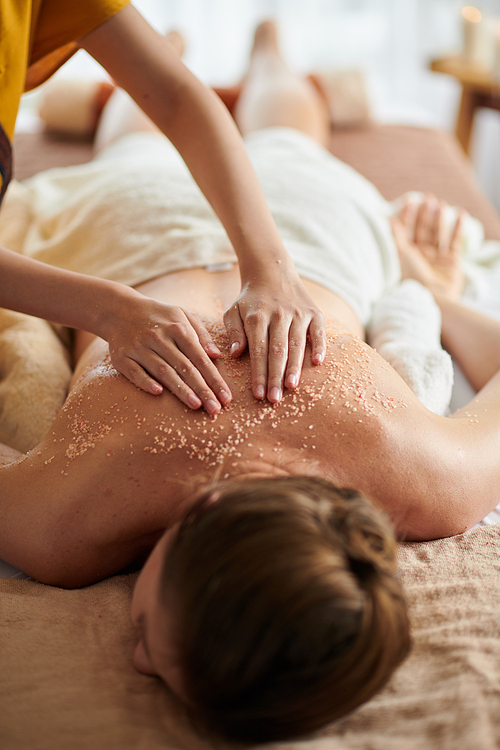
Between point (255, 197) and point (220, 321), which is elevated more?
point (255, 197)

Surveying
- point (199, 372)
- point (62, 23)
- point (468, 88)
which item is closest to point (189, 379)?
point (199, 372)

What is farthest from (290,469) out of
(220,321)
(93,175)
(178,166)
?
(93,175)

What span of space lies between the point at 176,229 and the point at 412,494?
2.71 feet

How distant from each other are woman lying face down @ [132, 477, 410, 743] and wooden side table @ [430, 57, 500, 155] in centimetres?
322

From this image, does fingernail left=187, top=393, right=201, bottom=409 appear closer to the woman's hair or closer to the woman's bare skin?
the woman's bare skin

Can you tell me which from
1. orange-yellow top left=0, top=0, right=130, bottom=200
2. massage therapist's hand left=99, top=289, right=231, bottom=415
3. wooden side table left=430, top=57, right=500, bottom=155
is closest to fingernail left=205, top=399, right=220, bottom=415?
massage therapist's hand left=99, top=289, right=231, bottom=415

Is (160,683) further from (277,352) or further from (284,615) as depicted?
(277,352)

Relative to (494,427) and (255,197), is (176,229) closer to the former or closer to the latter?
(255,197)

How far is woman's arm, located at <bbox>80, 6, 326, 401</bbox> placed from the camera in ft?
3.17

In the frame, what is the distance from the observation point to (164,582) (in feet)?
2.17

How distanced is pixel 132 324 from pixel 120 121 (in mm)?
1594

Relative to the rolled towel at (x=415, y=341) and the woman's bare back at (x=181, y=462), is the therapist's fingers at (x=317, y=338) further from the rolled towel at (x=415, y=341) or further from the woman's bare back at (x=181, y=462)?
the rolled towel at (x=415, y=341)

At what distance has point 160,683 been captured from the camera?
73 centimetres

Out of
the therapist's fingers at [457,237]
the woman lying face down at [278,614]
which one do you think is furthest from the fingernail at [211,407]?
the therapist's fingers at [457,237]
